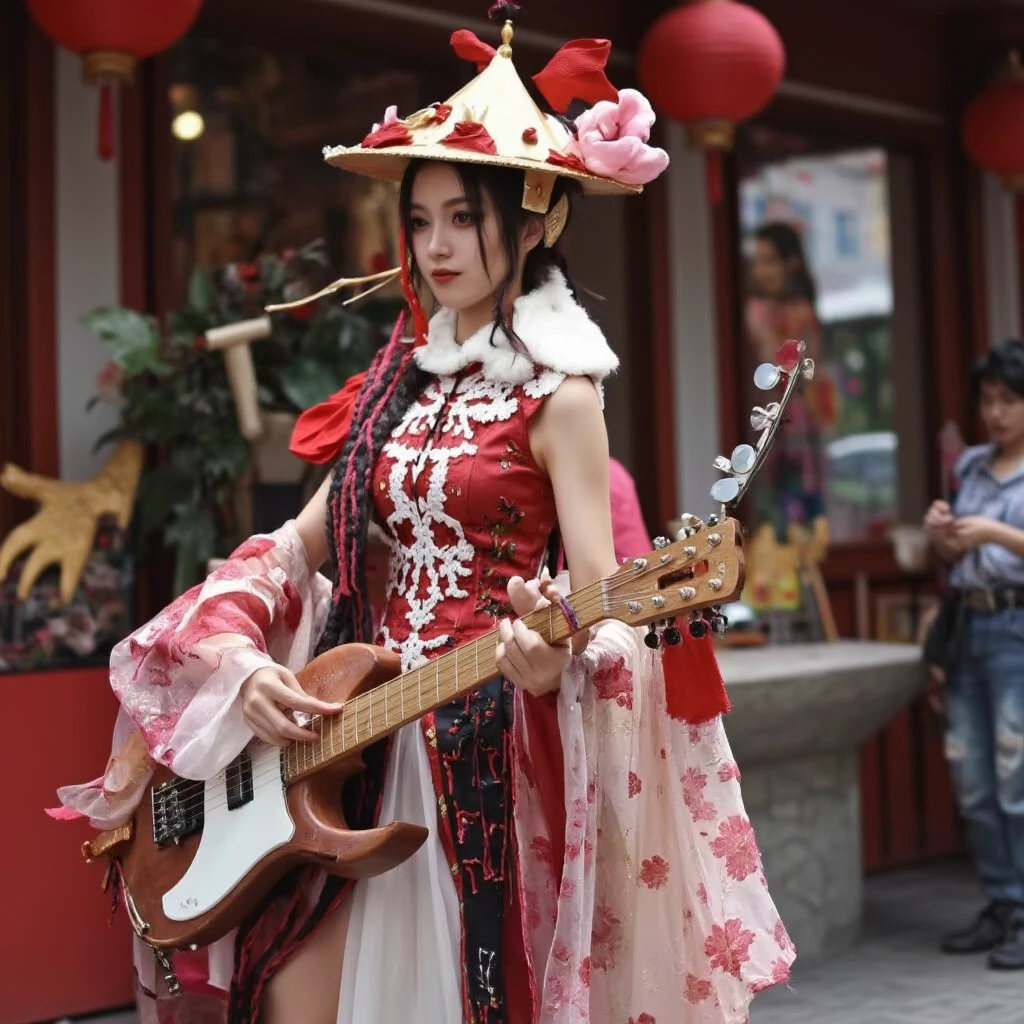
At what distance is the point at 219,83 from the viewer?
14.6 feet

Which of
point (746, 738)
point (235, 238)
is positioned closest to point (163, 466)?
→ point (235, 238)

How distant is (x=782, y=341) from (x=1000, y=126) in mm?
1066

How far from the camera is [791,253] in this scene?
5871mm

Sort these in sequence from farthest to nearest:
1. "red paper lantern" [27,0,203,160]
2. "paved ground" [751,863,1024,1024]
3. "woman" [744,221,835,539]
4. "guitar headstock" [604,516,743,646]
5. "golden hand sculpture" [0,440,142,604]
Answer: "woman" [744,221,835,539] → "paved ground" [751,863,1024,1024] → "golden hand sculpture" [0,440,142,604] → "red paper lantern" [27,0,203,160] → "guitar headstock" [604,516,743,646]

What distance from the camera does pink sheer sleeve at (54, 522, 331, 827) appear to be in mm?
2184

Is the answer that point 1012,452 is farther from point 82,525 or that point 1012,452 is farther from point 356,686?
point 356,686

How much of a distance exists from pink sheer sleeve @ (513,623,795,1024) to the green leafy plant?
183cm

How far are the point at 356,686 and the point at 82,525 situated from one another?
184cm

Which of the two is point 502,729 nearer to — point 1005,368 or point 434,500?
point 434,500

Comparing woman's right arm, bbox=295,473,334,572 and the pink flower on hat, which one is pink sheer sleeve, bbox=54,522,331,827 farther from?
the pink flower on hat

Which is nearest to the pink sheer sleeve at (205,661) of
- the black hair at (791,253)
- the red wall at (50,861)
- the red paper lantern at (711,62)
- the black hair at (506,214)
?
the black hair at (506,214)

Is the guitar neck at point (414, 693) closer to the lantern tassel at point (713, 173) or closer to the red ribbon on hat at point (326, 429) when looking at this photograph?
the red ribbon on hat at point (326, 429)

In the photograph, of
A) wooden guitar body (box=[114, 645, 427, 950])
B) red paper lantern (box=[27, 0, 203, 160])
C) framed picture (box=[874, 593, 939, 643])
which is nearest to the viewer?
wooden guitar body (box=[114, 645, 427, 950])

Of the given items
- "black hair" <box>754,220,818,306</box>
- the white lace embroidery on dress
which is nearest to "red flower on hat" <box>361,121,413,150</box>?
the white lace embroidery on dress
